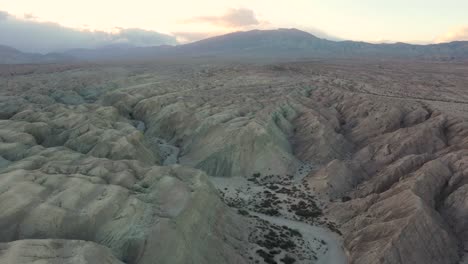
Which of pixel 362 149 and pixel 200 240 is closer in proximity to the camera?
pixel 200 240

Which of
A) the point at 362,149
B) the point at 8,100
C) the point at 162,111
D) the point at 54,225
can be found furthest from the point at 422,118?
the point at 8,100

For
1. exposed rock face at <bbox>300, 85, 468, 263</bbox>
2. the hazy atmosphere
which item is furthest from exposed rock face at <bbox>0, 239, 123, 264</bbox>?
exposed rock face at <bbox>300, 85, 468, 263</bbox>

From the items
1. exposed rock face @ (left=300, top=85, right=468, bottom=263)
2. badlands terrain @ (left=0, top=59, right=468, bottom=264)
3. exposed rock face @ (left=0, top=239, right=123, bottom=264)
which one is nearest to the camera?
exposed rock face @ (left=0, top=239, right=123, bottom=264)

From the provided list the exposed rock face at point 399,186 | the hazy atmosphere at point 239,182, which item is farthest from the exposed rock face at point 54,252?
the exposed rock face at point 399,186

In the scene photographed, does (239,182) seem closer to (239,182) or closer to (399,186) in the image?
(239,182)

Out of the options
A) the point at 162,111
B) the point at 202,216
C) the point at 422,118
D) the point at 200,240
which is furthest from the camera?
the point at 162,111

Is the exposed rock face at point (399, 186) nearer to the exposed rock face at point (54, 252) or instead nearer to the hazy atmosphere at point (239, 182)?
the hazy atmosphere at point (239, 182)

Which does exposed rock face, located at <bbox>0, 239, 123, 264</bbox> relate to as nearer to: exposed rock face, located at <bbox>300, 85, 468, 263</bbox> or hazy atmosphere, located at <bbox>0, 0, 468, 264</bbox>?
hazy atmosphere, located at <bbox>0, 0, 468, 264</bbox>

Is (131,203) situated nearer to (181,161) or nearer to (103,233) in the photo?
(103,233)

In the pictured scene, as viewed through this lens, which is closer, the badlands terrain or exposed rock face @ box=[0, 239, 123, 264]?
exposed rock face @ box=[0, 239, 123, 264]
